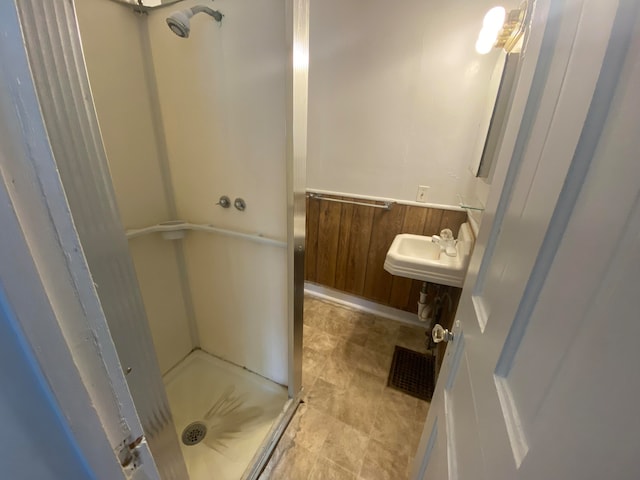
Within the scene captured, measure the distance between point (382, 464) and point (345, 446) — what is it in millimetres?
188

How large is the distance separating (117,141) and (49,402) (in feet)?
3.86

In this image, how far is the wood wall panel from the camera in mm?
1876

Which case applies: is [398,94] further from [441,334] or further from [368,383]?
[368,383]

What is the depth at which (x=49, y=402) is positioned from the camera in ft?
0.96

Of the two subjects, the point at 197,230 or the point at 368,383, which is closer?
the point at 197,230

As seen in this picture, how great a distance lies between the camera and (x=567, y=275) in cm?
31

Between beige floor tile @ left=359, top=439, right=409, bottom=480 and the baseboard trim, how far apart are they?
40.9 inches

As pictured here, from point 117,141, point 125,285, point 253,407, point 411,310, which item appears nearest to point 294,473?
point 253,407

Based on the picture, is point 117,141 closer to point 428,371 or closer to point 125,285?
point 125,285

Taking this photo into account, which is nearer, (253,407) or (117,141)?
(117,141)

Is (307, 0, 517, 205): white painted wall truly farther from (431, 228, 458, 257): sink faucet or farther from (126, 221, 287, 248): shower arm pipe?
(126, 221, 287, 248): shower arm pipe

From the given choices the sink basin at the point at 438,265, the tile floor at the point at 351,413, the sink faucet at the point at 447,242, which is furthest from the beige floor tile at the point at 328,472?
the sink faucet at the point at 447,242

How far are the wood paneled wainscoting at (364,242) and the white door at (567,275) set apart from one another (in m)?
1.35

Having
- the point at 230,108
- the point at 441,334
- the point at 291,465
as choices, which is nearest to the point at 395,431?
the point at 291,465
